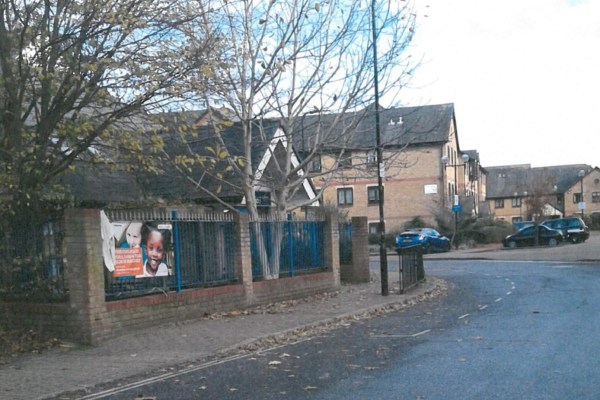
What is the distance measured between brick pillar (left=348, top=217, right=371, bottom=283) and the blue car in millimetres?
17084

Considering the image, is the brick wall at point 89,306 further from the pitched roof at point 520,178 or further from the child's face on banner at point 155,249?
the pitched roof at point 520,178

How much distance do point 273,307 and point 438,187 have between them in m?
41.4

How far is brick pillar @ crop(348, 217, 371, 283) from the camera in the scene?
70.6ft

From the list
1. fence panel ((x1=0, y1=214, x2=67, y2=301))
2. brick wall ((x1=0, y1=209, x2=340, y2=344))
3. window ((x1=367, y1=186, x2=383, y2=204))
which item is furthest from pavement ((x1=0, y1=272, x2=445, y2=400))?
window ((x1=367, y1=186, x2=383, y2=204))

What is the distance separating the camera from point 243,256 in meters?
15.0

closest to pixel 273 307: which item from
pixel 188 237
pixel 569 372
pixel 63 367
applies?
pixel 188 237

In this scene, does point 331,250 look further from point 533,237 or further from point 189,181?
point 533,237

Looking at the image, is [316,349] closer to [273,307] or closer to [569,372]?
[569,372]

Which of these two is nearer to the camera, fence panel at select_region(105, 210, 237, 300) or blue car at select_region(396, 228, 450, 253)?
fence panel at select_region(105, 210, 237, 300)

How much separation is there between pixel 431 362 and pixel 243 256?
7111 millimetres

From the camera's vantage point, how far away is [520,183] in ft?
320

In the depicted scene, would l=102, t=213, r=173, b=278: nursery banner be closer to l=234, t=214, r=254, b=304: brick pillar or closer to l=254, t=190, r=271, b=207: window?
l=234, t=214, r=254, b=304: brick pillar

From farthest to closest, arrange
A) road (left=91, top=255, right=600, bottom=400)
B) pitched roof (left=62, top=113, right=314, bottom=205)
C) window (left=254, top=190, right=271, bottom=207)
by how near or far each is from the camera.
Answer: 1. window (left=254, top=190, right=271, bottom=207)
2. pitched roof (left=62, top=113, right=314, bottom=205)
3. road (left=91, top=255, right=600, bottom=400)

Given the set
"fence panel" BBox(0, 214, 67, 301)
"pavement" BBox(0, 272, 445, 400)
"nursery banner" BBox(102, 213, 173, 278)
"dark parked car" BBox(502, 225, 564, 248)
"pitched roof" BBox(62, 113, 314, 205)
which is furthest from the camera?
"dark parked car" BBox(502, 225, 564, 248)
